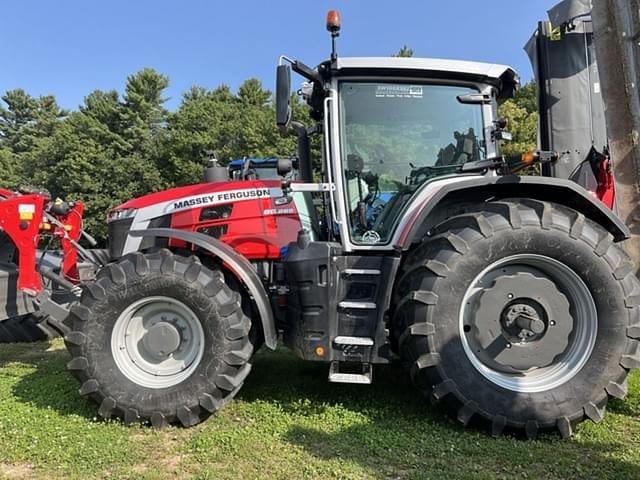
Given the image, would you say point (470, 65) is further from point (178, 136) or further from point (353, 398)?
point (178, 136)

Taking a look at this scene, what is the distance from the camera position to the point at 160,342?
11.7 ft

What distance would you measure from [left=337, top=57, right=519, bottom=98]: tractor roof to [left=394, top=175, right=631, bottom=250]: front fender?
0.77m

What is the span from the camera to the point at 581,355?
129 inches

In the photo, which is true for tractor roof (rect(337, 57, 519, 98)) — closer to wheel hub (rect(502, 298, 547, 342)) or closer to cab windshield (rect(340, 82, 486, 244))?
cab windshield (rect(340, 82, 486, 244))

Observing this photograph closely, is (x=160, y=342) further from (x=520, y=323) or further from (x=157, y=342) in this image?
(x=520, y=323)

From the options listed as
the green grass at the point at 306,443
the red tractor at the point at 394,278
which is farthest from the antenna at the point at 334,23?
the green grass at the point at 306,443

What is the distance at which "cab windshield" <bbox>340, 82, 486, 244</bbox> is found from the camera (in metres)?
3.75

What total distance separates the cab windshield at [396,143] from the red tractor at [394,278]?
0.01m

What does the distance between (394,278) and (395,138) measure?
3.54 feet

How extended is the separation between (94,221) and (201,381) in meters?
26.1

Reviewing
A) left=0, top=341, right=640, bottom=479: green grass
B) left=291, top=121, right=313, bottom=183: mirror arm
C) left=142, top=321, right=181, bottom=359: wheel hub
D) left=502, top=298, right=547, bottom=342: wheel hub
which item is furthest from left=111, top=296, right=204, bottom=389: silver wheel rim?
left=502, top=298, right=547, bottom=342: wheel hub

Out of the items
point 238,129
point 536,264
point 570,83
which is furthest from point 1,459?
point 238,129

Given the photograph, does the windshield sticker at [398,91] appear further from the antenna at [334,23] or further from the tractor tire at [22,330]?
the tractor tire at [22,330]

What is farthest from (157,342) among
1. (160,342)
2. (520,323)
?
(520,323)
